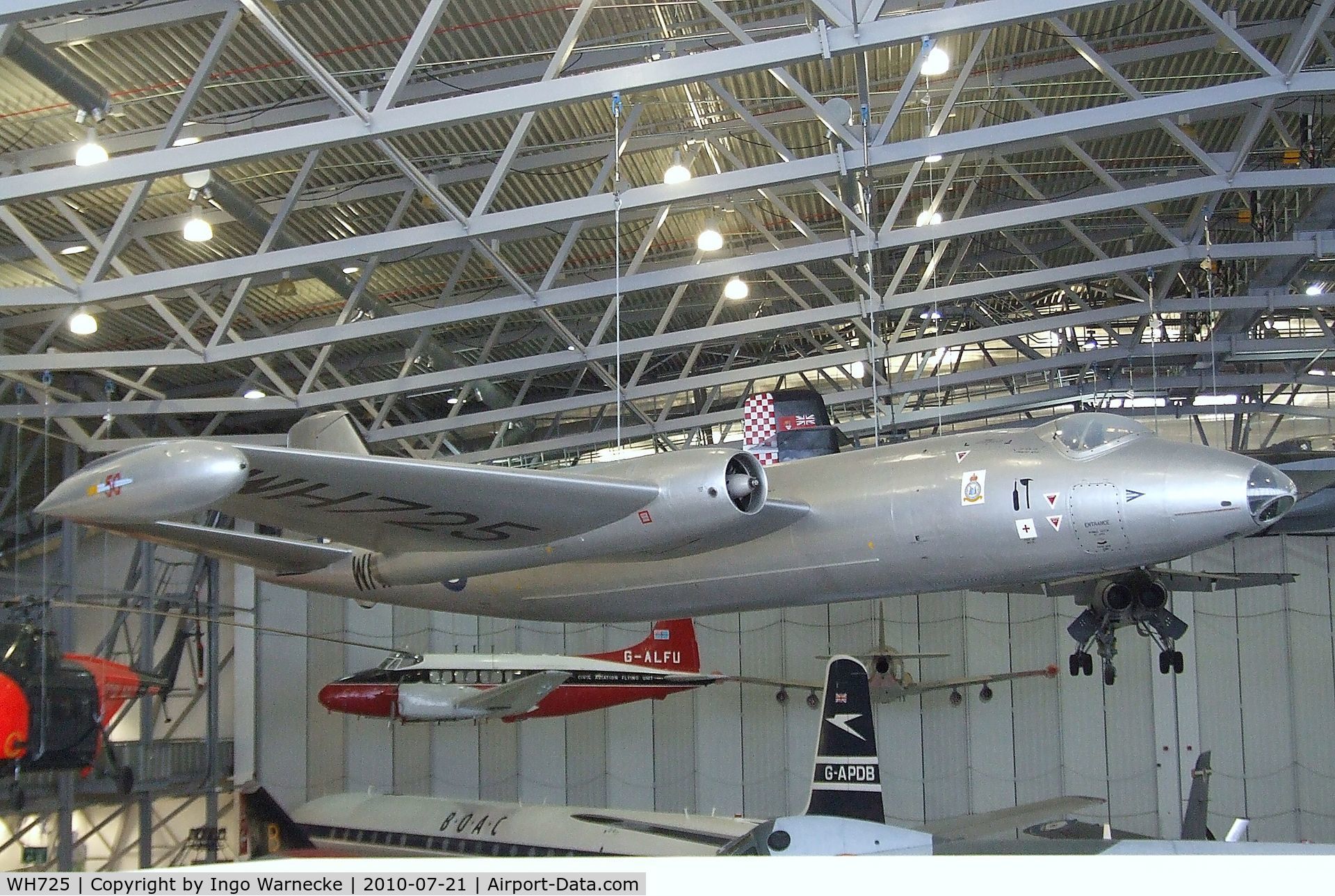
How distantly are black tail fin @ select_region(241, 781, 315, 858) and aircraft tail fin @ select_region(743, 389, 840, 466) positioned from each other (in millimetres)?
10870

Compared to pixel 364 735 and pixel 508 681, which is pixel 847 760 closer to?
pixel 508 681

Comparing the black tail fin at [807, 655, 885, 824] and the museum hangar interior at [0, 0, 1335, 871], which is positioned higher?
the museum hangar interior at [0, 0, 1335, 871]

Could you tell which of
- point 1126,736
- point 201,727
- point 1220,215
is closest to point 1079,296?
point 1220,215

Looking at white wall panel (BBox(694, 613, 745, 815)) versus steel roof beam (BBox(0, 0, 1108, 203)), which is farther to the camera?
white wall panel (BBox(694, 613, 745, 815))

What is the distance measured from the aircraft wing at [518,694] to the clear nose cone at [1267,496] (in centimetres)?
1243

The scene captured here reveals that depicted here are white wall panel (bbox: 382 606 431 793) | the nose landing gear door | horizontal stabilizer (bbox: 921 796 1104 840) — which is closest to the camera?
the nose landing gear door

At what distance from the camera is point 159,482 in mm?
5824

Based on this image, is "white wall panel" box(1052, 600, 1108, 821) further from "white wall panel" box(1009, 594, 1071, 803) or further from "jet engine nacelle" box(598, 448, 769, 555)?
"jet engine nacelle" box(598, 448, 769, 555)

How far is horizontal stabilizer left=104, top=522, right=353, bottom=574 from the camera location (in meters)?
9.63

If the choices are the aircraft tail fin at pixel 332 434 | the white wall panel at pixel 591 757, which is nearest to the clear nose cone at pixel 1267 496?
the aircraft tail fin at pixel 332 434

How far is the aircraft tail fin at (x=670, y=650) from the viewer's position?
69.8ft

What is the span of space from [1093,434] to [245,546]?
753cm

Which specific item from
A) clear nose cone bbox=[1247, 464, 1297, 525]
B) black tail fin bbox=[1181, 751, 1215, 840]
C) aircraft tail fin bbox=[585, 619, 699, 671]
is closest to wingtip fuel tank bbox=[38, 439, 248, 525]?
clear nose cone bbox=[1247, 464, 1297, 525]

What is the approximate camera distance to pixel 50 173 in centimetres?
916
